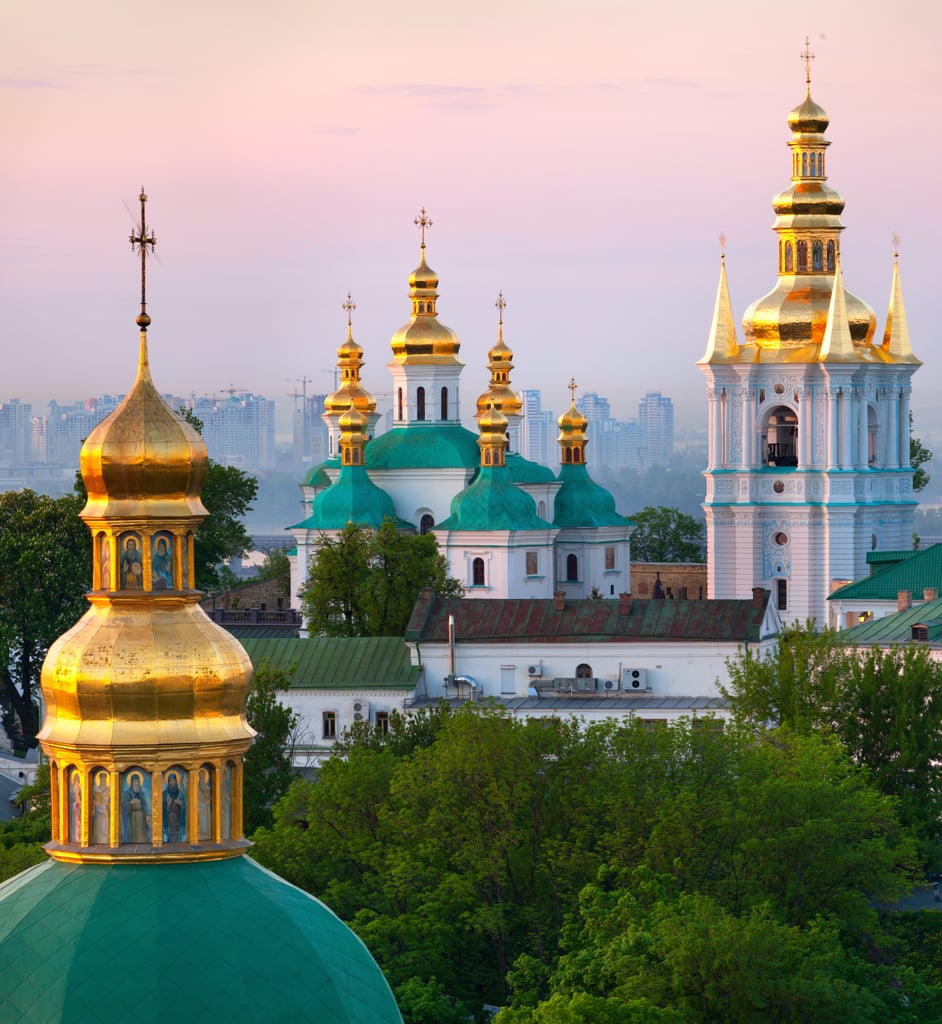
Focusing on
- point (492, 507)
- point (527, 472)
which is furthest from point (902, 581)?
point (527, 472)

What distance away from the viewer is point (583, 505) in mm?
78750

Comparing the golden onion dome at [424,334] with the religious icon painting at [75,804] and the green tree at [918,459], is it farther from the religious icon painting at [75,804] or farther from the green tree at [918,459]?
the religious icon painting at [75,804]

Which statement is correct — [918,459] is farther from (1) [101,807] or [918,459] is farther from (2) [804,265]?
(1) [101,807]

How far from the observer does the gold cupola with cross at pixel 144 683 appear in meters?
16.5

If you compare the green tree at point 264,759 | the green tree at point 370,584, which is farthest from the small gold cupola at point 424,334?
the green tree at point 264,759

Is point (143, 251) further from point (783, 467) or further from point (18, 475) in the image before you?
point (18, 475)

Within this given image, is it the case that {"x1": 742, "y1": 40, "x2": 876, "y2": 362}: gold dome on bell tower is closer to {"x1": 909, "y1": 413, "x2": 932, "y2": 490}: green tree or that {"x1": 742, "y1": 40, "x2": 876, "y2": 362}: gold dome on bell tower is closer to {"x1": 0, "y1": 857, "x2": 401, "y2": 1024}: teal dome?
{"x1": 909, "y1": 413, "x2": 932, "y2": 490}: green tree

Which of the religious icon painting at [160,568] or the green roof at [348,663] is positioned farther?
the green roof at [348,663]

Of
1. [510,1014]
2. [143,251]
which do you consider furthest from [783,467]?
[143,251]

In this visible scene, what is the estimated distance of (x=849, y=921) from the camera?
35.1 metres

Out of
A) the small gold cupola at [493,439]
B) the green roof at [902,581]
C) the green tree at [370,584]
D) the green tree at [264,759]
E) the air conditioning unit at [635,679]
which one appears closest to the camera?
the green tree at [264,759]

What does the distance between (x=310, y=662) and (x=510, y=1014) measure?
27.6 m

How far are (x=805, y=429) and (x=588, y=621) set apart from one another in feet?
69.1

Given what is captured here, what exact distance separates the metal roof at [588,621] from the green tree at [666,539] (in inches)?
1739
